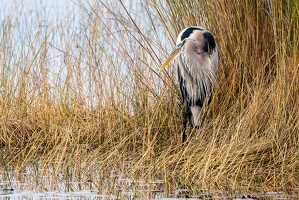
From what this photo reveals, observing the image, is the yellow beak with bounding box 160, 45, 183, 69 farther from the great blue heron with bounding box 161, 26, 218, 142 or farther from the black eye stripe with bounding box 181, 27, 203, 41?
the black eye stripe with bounding box 181, 27, 203, 41

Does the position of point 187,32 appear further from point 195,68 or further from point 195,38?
point 195,68

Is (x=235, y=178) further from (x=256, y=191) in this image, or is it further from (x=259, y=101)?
(x=259, y=101)

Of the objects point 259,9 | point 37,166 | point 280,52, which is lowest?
point 37,166

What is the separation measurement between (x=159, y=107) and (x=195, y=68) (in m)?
0.45

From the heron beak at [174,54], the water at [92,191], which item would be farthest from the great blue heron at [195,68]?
the water at [92,191]

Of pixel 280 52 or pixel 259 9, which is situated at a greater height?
pixel 259 9

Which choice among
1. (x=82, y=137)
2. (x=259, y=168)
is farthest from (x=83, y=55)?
(x=259, y=168)

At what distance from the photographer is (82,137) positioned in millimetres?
5262

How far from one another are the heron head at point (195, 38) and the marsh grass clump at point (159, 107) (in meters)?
0.23

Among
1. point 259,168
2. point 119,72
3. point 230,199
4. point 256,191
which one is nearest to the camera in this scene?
point 230,199

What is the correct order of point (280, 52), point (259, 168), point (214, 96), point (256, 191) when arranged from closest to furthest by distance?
point (256, 191) → point (259, 168) → point (280, 52) → point (214, 96)

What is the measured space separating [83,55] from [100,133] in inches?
40.2

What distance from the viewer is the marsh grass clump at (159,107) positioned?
4234mm

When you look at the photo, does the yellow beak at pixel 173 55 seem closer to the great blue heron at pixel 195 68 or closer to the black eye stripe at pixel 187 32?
the great blue heron at pixel 195 68
